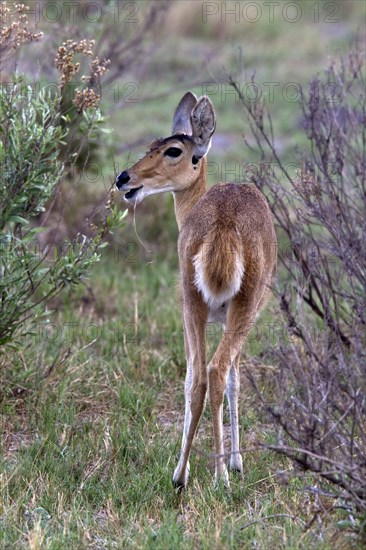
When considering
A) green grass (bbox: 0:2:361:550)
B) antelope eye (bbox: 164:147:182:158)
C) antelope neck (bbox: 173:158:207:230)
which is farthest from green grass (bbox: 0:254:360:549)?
antelope eye (bbox: 164:147:182:158)

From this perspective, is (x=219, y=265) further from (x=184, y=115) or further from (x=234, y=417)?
(x=184, y=115)

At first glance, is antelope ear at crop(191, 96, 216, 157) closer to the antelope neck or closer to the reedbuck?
the antelope neck

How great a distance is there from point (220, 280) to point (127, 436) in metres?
1.24

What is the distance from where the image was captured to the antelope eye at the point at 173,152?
6.03 meters

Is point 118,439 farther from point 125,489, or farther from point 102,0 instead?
point 102,0

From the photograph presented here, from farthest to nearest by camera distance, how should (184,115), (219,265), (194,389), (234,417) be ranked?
(184,115), (234,417), (194,389), (219,265)

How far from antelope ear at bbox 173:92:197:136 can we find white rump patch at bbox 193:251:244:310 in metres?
1.68

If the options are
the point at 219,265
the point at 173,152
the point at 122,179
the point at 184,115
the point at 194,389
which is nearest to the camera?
the point at 219,265

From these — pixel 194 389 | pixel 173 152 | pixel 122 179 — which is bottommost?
pixel 194 389

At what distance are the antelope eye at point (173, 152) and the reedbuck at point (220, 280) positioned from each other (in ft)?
0.63

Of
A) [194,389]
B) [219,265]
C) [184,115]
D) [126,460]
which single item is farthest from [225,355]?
[184,115]

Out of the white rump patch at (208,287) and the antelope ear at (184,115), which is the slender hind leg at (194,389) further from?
the antelope ear at (184,115)

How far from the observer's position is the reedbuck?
5098 mm

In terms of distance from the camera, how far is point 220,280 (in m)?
5.07
